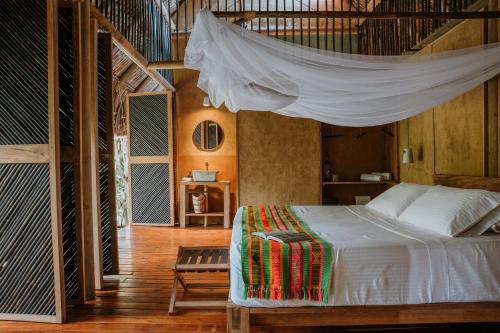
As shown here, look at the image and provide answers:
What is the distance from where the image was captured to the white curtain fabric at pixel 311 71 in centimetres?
248

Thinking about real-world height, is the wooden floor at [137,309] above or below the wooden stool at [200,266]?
below

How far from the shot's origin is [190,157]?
653 cm

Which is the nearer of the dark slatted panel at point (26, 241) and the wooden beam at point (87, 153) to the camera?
the dark slatted panel at point (26, 241)

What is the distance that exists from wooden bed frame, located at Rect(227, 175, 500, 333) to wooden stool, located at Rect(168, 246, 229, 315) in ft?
2.10

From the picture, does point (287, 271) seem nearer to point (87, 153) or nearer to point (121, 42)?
point (87, 153)

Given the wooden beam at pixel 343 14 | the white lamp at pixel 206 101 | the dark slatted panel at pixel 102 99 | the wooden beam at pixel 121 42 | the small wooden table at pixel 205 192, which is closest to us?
the wooden beam at pixel 343 14

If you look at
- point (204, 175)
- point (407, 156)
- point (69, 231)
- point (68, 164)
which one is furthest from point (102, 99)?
point (407, 156)

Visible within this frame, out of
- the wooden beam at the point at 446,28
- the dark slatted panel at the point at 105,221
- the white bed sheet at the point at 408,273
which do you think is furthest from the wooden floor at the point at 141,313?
the wooden beam at the point at 446,28

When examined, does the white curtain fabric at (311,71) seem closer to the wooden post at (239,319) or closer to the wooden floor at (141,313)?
the wooden post at (239,319)

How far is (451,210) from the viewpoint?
100 inches

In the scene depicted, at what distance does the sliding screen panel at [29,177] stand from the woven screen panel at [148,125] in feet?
11.9

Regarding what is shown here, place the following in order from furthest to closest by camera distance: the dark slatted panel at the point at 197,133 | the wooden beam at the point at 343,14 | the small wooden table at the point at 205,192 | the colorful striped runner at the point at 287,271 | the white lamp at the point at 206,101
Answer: the dark slatted panel at the point at 197,133 < the white lamp at the point at 206,101 < the small wooden table at the point at 205,192 < the wooden beam at the point at 343,14 < the colorful striped runner at the point at 287,271

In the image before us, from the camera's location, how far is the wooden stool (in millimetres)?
2854

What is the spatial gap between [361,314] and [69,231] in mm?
2225
